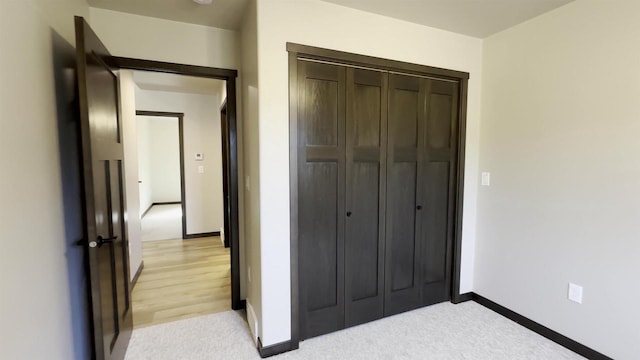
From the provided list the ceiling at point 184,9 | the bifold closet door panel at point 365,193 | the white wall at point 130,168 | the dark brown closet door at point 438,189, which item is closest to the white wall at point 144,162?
the white wall at point 130,168

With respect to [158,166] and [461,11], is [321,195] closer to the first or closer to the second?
[461,11]

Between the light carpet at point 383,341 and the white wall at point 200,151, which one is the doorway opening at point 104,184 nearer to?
the light carpet at point 383,341

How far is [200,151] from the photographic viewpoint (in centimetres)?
515

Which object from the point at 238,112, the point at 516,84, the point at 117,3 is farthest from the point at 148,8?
the point at 516,84

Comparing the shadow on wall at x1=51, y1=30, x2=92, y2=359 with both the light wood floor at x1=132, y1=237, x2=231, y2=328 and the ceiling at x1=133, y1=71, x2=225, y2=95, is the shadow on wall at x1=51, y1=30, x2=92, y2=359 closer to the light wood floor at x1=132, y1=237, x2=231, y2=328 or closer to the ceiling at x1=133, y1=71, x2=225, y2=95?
the light wood floor at x1=132, y1=237, x2=231, y2=328

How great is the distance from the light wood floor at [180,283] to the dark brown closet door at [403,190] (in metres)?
1.56

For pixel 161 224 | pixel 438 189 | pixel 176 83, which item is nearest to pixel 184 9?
pixel 176 83

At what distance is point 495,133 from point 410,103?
2.79 ft

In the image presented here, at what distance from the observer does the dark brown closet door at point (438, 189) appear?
2.63 m

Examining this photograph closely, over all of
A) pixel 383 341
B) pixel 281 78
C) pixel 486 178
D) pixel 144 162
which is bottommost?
pixel 383 341

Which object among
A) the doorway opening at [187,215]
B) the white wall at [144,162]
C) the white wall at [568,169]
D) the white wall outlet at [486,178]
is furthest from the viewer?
the white wall at [144,162]

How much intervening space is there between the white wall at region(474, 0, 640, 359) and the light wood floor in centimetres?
264

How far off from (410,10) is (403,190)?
54.2 inches

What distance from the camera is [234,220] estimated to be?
106 inches
